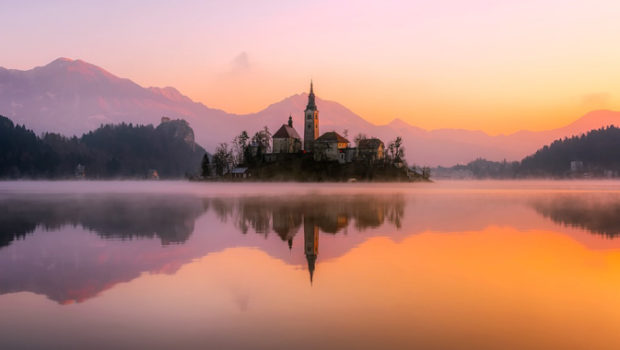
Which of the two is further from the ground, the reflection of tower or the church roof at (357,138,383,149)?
the church roof at (357,138,383,149)

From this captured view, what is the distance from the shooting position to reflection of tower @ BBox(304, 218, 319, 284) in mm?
23062

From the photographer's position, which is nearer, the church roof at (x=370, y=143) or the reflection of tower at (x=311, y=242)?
the reflection of tower at (x=311, y=242)

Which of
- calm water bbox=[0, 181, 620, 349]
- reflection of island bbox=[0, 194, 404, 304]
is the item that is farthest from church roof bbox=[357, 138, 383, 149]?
calm water bbox=[0, 181, 620, 349]

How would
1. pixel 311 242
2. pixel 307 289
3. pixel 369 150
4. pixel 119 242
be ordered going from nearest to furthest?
pixel 307 289 < pixel 119 242 < pixel 311 242 < pixel 369 150

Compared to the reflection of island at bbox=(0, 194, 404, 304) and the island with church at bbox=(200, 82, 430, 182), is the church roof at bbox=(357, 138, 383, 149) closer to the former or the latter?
the island with church at bbox=(200, 82, 430, 182)

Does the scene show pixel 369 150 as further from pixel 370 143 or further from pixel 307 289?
pixel 307 289

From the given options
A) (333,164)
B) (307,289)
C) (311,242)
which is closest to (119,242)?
(311,242)

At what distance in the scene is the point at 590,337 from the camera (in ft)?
40.6

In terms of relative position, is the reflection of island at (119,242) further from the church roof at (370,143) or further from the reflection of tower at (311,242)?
the church roof at (370,143)

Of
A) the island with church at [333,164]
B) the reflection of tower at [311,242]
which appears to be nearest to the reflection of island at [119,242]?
the reflection of tower at [311,242]

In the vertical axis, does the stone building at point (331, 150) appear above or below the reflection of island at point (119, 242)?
above

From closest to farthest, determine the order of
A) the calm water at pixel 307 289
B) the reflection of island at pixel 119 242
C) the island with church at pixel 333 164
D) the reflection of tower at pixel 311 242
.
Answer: the calm water at pixel 307 289 → the reflection of island at pixel 119 242 → the reflection of tower at pixel 311 242 → the island with church at pixel 333 164

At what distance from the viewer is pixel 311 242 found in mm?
29391

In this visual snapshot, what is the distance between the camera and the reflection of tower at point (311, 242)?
23062 mm
